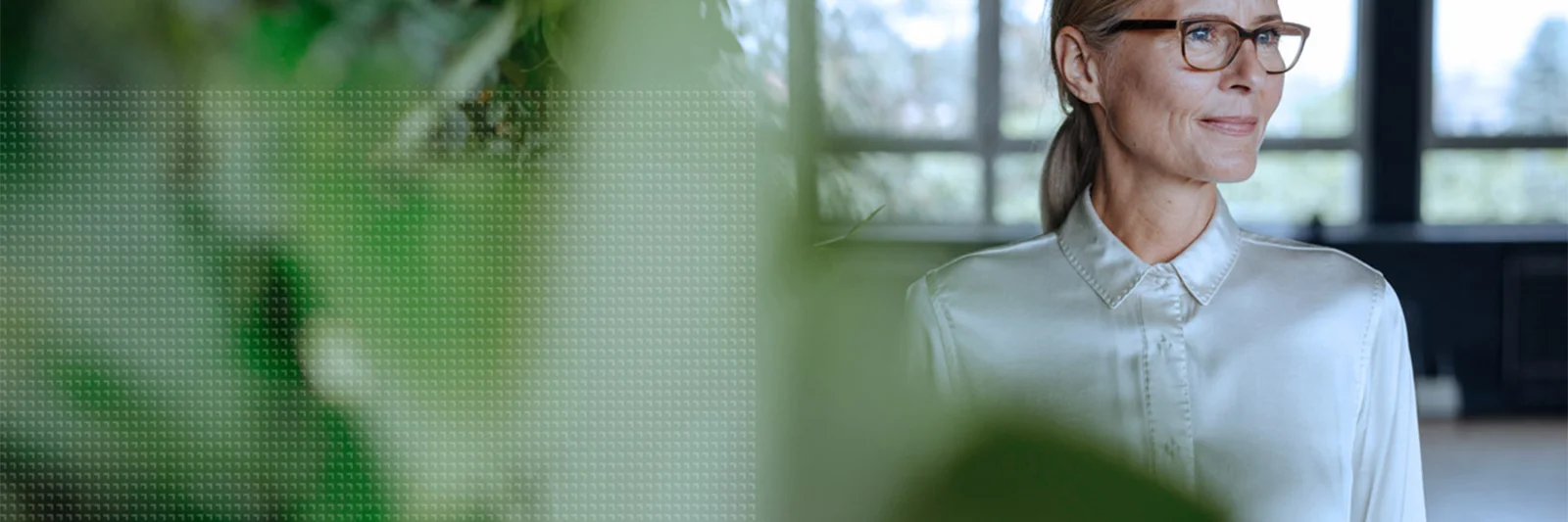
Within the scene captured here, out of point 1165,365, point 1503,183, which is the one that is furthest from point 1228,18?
point 1503,183

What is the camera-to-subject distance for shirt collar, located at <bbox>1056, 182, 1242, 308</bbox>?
38cm

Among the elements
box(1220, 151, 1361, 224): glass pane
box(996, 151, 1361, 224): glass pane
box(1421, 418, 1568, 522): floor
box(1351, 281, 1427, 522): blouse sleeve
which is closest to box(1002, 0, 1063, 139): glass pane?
box(1351, 281, 1427, 522): blouse sleeve

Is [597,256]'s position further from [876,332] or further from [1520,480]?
[1520,480]

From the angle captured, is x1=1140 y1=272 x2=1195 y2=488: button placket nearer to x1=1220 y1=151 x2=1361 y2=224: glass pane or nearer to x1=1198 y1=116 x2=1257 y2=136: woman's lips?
x1=1198 y1=116 x2=1257 y2=136: woman's lips

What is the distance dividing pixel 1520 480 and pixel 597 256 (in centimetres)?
279

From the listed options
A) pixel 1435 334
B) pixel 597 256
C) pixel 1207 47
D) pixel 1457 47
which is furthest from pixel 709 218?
pixel 1435 334

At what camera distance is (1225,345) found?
1.28 feet

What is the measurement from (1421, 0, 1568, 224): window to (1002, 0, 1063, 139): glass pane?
2836 millimetres

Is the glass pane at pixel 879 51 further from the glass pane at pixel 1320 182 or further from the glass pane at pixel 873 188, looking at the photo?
the glass pane at pixel 1320 182

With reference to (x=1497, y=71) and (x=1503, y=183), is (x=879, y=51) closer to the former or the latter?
(x=1497, y=71)

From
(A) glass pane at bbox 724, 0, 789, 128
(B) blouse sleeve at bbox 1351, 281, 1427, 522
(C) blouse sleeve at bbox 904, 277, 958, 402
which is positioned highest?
(A) glass pane at bbox 724, 0, 789, 128

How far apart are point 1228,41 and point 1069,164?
0.07 meters

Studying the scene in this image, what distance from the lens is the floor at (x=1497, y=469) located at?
7.61 feet

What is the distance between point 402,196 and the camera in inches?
5.9
